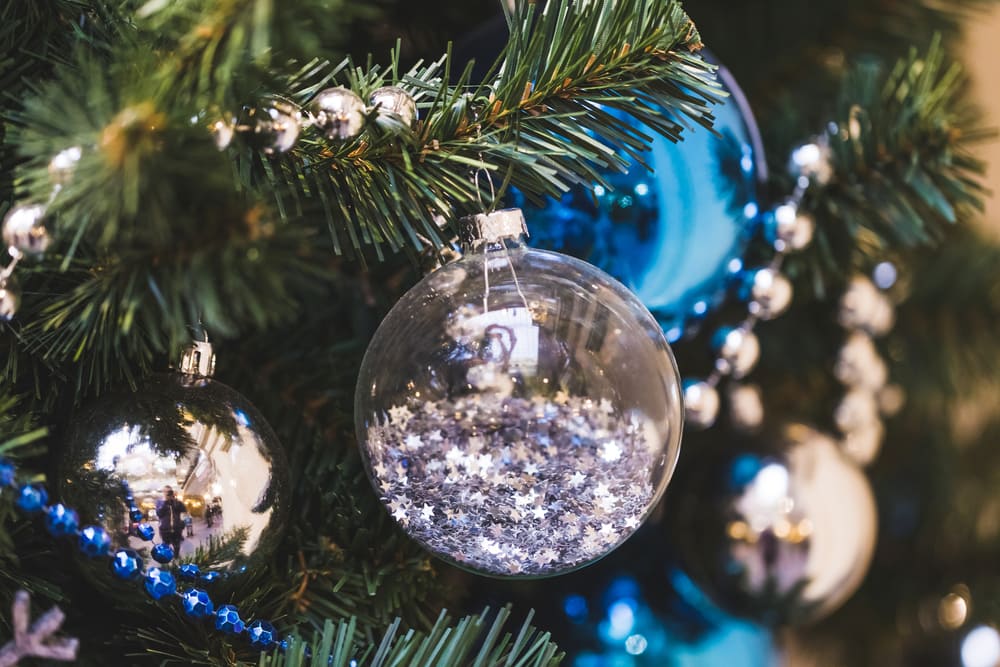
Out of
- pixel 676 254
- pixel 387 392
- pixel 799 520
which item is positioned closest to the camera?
pixel 387 392

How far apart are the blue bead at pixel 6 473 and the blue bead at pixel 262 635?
10cm

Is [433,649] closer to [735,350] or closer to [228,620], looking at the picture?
[228,620]

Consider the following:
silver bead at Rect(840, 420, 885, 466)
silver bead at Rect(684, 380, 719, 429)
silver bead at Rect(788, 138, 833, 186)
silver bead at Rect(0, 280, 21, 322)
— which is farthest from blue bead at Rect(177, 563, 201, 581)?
silver bead at Rect(840, 420, 885, 466)

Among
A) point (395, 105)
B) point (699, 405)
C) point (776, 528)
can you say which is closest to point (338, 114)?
point (395, 105)

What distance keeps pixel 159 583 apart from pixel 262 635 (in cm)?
4

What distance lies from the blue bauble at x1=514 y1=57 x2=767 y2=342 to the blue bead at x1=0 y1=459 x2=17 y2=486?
0.70 ft

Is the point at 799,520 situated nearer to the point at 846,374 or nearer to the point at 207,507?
the point at 846,374

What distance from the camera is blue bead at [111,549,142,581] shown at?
34 centimetres

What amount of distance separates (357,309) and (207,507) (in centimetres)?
15

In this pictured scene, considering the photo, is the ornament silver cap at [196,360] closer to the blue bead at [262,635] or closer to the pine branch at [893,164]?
the blue bead at [262,635]

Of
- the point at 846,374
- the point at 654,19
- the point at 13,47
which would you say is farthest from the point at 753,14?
the point at 13,47

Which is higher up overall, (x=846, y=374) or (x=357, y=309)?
(x=357, y=309)

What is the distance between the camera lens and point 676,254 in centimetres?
44

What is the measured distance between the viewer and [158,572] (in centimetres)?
34
